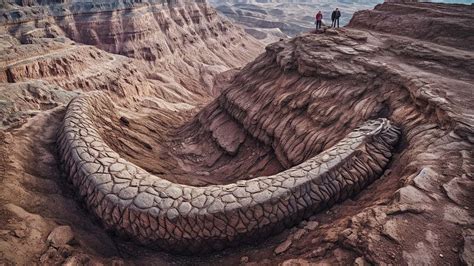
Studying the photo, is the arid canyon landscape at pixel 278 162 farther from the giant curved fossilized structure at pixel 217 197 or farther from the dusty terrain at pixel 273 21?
the dusty terrain at pixel 273 21

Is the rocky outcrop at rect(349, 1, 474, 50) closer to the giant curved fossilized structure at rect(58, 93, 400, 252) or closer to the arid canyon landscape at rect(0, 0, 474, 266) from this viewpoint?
the arid canyon landscape at rect(0, 0, 474, 266)

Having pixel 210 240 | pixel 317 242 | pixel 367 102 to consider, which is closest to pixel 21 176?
pixel 210 240

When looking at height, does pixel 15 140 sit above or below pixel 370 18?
below

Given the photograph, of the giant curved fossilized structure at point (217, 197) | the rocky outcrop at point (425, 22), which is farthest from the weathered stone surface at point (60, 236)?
the rocky outcrop at point (425, 22)

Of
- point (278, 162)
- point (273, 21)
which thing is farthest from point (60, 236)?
point (273, 21)

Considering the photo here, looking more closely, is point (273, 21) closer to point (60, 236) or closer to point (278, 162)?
point (278, 162)

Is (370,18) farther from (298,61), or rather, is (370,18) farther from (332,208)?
(332,208)
